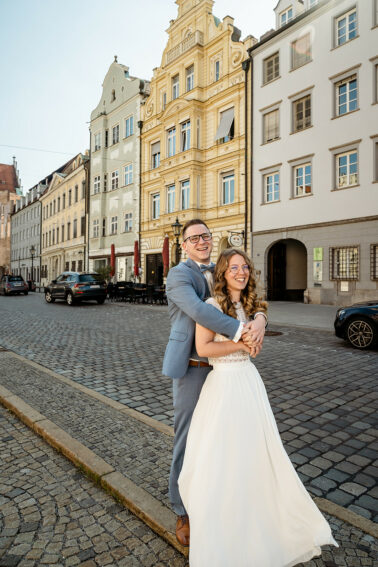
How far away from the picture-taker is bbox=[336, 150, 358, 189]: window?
57.7 feet

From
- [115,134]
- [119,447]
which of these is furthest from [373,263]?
[115,134]

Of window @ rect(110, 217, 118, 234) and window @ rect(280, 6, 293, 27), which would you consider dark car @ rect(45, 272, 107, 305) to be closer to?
window @ rect(110, 217, 118, 234)

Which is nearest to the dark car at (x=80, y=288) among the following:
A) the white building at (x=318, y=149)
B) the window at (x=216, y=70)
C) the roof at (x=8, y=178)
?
the white building at (x=318, y=149)

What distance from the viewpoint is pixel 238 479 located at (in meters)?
2.01

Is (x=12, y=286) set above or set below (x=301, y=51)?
below

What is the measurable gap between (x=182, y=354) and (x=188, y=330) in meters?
0.14

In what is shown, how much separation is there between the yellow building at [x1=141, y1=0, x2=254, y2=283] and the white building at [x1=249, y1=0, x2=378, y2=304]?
1754 mm

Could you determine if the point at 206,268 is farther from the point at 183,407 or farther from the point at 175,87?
the point at 175,87

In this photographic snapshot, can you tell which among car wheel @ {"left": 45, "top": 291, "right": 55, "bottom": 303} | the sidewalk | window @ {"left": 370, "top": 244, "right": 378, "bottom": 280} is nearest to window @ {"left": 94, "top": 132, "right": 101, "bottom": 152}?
car wheel @ {"left": 45, "top": 291, "right": 55, "bottom": 303}

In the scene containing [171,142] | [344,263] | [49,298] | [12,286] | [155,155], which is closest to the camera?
[344,263]

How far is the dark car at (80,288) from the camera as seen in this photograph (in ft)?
65.4

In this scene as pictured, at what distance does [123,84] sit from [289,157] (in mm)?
20478

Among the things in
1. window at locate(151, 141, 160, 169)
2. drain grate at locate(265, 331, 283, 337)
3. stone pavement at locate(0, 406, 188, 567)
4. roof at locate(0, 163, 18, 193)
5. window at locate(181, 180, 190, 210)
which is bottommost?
stone pavement at locate(0, 406, 188, 567)

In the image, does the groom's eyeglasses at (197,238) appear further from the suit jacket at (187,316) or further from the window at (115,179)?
the window at (115,179)
